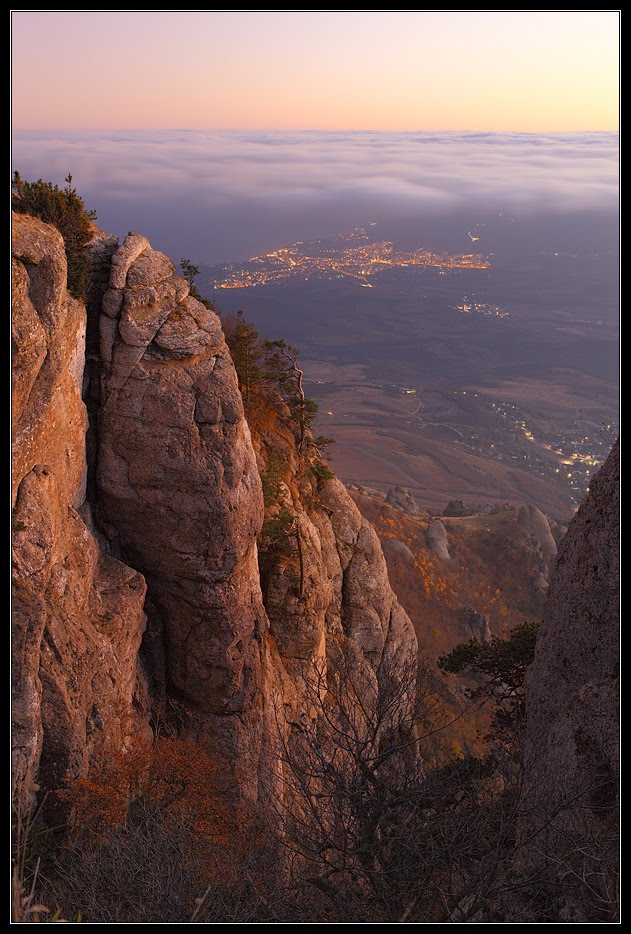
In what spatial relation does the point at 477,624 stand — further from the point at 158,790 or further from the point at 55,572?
the point at 55,572

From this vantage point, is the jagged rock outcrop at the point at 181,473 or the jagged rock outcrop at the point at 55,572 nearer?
the jagged rock outcrop at the point at 55,572

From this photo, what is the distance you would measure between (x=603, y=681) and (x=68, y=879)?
1160 centimetres

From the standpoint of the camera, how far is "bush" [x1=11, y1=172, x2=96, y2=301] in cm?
→ 1670

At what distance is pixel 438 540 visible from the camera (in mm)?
68000

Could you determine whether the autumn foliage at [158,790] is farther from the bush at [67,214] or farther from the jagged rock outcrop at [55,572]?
the bush at [67,214]

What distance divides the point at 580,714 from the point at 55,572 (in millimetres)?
12462

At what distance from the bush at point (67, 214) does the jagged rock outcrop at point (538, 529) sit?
208 feet

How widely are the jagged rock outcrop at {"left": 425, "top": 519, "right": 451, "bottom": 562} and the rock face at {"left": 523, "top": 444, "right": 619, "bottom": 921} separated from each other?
49.5 metres

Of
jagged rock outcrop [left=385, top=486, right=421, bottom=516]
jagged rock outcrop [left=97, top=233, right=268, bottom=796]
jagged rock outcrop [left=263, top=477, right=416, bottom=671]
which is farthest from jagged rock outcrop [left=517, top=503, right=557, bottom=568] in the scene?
jagged rock outcrop [left=97, top=233, right=268, bottom=796]

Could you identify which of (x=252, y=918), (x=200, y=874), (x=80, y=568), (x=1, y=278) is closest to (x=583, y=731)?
(x=252, y=918)

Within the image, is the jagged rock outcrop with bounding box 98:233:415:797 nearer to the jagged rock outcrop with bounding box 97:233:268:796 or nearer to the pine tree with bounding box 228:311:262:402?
the jagged rock outcrop with bounding box 97:233:268:796

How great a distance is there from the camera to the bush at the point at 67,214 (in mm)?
16703

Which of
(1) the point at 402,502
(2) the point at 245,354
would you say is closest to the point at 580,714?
(2) the point at 245,354

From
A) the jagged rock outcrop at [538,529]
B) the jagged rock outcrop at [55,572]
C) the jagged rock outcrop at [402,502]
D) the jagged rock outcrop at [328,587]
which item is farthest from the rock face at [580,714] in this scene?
the jagged rock outcrop at [402,502]
